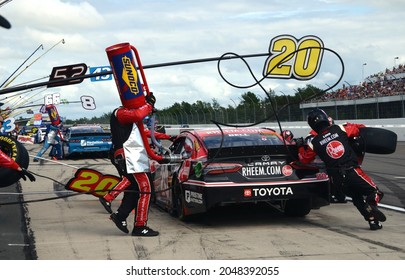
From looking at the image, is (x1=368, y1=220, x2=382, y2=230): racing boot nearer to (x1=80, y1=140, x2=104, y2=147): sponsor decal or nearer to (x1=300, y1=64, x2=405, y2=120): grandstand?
(x1=80, y1=140, x2=104, y2=147): sponsor decal

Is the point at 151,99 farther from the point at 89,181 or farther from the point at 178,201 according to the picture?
the point at 89,181

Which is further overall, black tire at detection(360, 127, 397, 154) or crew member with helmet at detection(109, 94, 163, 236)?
black tire at detection(360, 127, 397, 154)

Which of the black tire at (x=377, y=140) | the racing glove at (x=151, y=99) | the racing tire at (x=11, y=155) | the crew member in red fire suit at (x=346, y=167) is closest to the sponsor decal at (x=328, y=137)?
the crew member in red fire suit at (x=346, y=167)

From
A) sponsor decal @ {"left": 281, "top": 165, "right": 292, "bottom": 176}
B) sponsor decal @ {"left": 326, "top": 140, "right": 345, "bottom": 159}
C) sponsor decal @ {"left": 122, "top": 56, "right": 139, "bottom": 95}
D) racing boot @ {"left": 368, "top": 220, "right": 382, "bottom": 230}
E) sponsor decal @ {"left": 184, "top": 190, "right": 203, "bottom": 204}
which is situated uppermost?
sponsor decal @ {"left": 122, "top": 56, "right": 139, "bottom": 95}

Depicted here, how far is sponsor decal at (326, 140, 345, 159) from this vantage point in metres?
7.98

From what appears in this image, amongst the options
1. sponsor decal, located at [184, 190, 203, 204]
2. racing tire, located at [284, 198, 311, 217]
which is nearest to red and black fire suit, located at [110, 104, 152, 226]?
sponsor decal, located at [184, 190, 203, 204]

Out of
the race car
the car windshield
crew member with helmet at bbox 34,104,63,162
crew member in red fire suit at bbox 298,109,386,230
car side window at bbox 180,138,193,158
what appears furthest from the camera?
the race car

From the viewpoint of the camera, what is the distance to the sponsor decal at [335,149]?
26.2 feet

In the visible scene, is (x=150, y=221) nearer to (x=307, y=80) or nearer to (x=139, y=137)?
(x=139, y=137)

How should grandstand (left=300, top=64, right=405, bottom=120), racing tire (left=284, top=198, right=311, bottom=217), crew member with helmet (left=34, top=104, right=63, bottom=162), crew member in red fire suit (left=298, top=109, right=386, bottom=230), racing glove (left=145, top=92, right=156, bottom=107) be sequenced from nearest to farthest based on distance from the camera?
1. racing glove (left=145, top=92, right=156, bottom=107)
2. crew member in red fire suit (left=298, top=109, right=386, bottom=230)
3. racing tire (left=284, top=198, right=311, bottom=217)
4. crew member with helmet (left=34, top=104, right=63, bottom=162)
5. grandstand (left=300, top=64, right=405, bottom=120)

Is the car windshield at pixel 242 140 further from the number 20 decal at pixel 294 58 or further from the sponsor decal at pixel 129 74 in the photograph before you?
the sponsor decal at pixel 129 74

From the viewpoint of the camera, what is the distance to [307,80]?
7.52m

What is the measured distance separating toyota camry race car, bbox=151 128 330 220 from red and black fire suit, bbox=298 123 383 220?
0.85ft

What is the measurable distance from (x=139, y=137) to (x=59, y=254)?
5.74 feet
